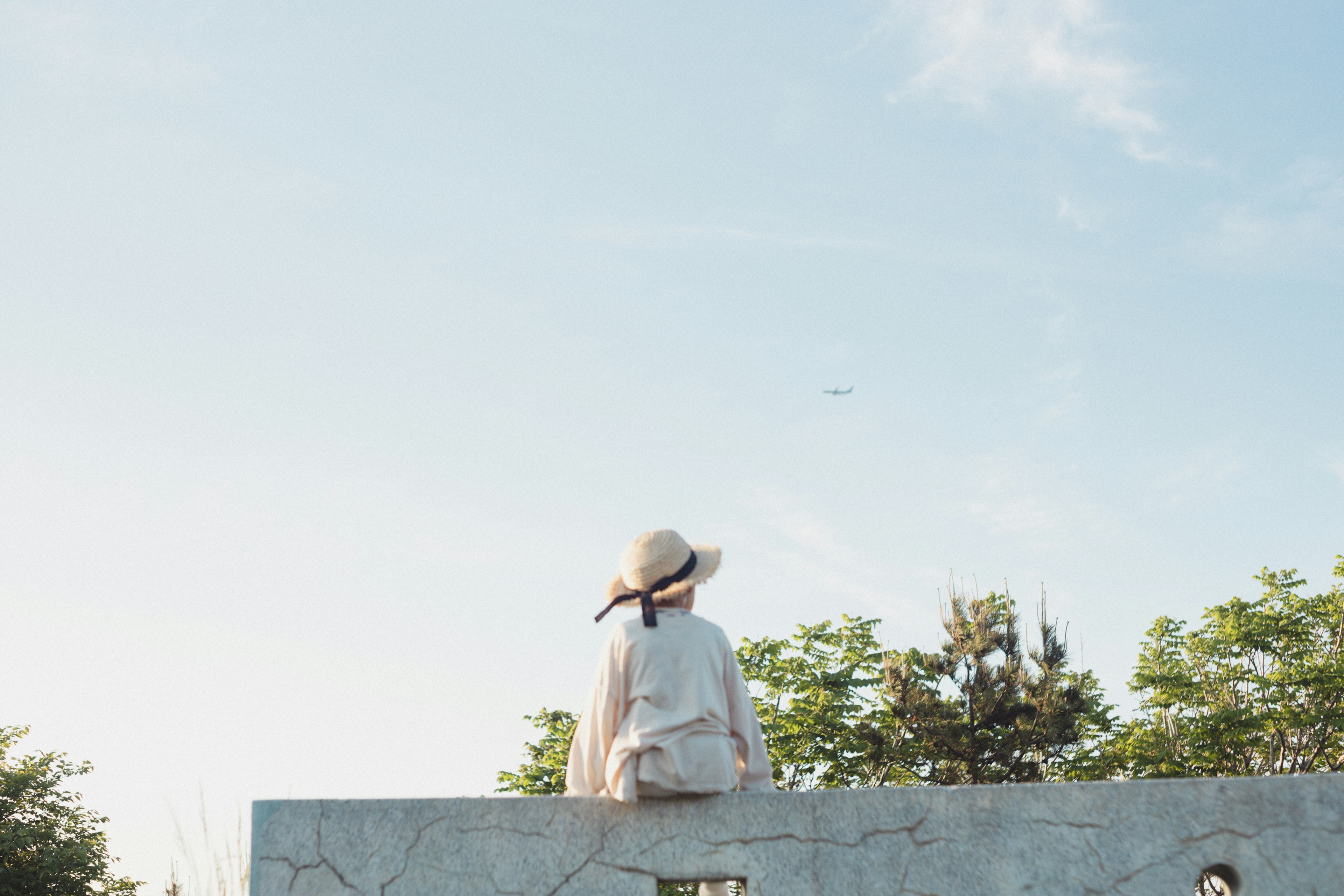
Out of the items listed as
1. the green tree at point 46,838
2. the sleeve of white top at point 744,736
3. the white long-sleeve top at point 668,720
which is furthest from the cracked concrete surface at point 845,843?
the green tree at point 46,838

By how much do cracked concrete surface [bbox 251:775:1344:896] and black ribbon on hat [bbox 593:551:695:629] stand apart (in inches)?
28.9

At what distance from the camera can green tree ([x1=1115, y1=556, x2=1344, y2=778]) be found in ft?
62.9

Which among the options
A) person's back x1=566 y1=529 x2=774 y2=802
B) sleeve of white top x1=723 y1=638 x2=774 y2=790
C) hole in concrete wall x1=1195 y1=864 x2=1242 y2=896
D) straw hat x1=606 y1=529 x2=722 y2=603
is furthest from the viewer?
straw hat x1=606 y1=529 x2=722 y2=603

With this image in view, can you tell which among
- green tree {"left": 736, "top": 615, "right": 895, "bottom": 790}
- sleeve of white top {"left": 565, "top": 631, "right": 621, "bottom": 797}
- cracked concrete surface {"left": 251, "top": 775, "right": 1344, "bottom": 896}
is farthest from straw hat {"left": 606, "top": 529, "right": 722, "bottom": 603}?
green tree {"left": 736, "top": 615, "right": 895, "bottom": 790}

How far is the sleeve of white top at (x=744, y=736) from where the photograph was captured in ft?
13.5

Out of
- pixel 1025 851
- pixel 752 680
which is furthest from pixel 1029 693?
pixel 1025 851

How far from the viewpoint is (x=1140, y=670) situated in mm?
22625

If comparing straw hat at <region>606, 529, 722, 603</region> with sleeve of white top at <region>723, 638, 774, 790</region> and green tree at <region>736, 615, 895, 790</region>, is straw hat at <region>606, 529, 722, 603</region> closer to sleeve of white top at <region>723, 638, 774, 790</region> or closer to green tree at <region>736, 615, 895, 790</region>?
sleeve of white top at <region>723, 638, 774, 790</region>

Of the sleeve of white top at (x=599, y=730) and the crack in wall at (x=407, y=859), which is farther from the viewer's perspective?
the sleeve of white top at (x=599, y=730)

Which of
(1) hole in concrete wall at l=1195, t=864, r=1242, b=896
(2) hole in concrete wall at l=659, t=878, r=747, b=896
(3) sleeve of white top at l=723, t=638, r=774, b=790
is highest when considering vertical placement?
(3) sleeve of white top at l=723, t=638, r=774, b=790

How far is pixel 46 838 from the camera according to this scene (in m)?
25.4

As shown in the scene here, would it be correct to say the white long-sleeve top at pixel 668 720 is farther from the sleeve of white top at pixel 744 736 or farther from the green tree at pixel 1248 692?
the green tree at pixel 1248 692

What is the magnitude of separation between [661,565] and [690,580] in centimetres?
14

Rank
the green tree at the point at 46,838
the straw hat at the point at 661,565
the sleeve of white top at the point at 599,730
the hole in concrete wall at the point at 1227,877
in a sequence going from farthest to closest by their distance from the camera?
the green tree at the point at 46,838 → the straw hat at the point at 661,565 → the sleeve of white top at the point at 599,730 → the hole in concrete wall at the point at 1227,877
